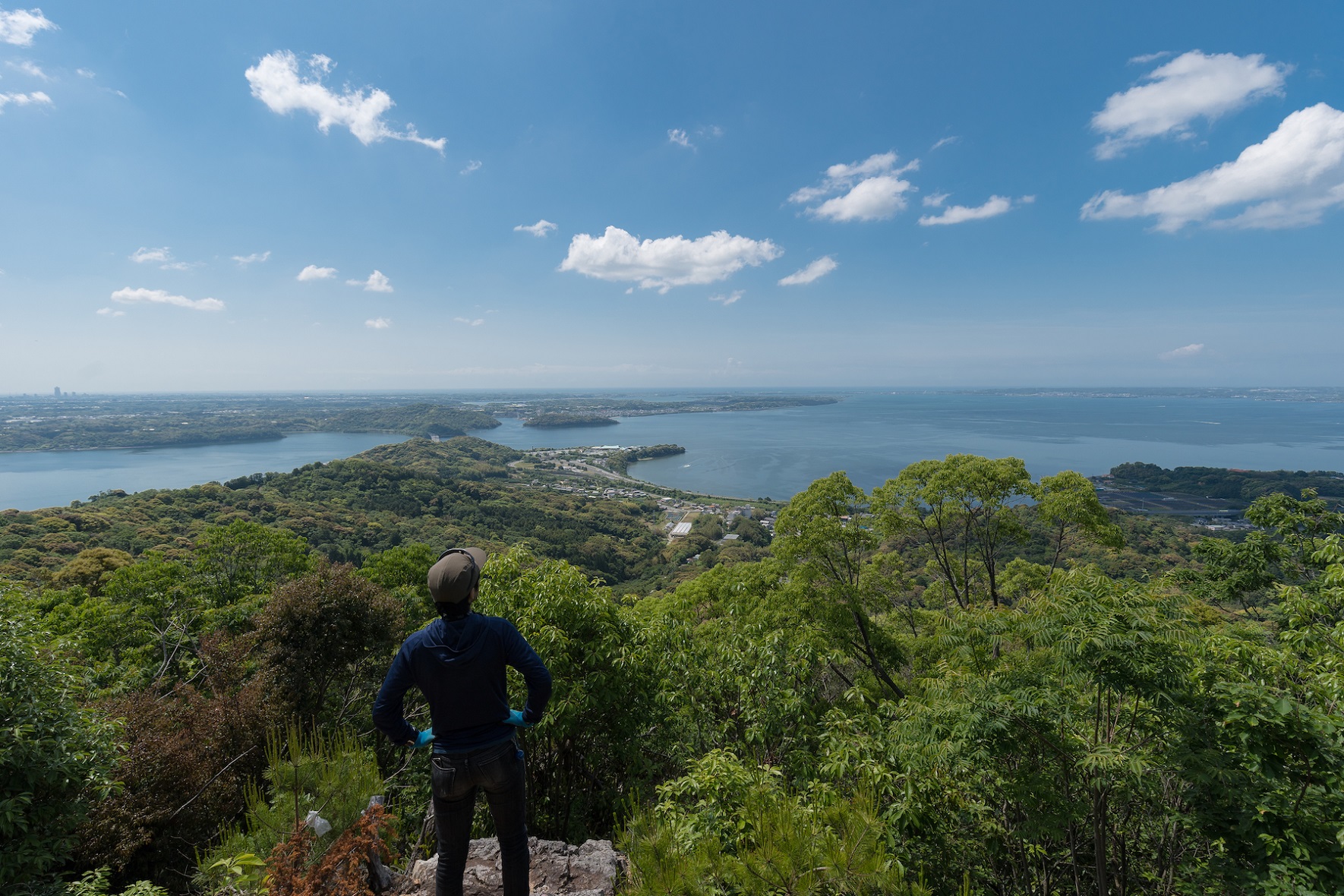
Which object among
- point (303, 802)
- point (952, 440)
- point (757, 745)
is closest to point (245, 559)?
point (303, 802)

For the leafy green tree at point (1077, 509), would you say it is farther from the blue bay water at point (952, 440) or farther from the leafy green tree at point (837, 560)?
the blue bay water at point (952, 440)

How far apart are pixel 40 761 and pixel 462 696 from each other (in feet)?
9.91

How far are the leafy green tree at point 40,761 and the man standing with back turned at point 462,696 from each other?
2.47 meters

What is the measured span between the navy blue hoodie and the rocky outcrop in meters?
1.51

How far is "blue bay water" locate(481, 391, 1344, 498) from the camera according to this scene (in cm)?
7469

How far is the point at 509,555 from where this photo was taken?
5562mm

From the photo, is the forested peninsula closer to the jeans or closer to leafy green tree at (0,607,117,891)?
leafy green tree at (0,607,117,891)

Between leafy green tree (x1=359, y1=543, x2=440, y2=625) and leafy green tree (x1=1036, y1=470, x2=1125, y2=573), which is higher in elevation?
leafy green tree (x1=1036, y1=470, x2=1125, y2=573)

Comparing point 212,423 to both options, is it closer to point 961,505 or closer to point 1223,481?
point 961,505

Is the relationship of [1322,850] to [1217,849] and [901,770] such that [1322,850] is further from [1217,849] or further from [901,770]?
[901,770]

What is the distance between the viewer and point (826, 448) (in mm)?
96812

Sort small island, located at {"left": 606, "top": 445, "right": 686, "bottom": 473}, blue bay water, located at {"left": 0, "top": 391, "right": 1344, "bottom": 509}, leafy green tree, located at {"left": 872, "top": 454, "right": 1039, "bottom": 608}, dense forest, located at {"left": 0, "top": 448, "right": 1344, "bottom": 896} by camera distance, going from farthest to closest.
Answer: small island, located at {"left": 606, "top": 445, "right": 686, "bottom": 473}, blue bay water, located at {"left": 0, "top": 391, "right": 1344, "bottom": 509}, leafy green tree, located at {"left": 872, "top": 454, "right": 1039, "bottom": 608}, dense forest, located at {"left": 0, "top": 448, "right": 1344, "bottom": 896}

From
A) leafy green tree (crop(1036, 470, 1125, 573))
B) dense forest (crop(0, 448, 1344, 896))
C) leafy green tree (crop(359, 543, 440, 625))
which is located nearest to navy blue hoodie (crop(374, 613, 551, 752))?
dense forest (crop(0, 448, 1344, 896))

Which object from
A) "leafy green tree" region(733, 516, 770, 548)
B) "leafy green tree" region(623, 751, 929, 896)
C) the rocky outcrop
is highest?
"leafy green tree" region(623, 751, 929, 896)
